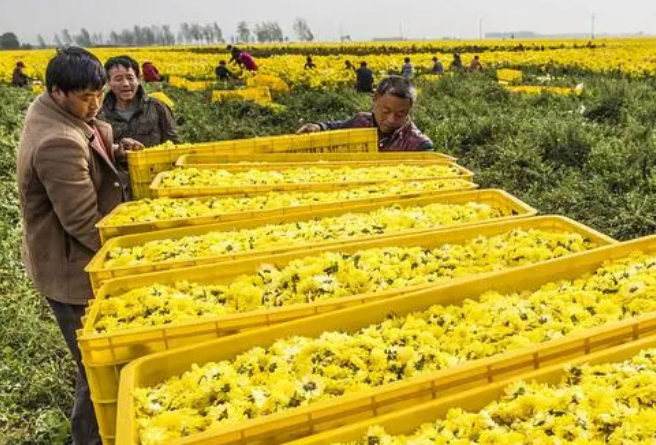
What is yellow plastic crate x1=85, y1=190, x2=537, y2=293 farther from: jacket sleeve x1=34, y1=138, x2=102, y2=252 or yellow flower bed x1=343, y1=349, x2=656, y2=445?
yellow flower bed x1=343, y1=349, x2=656, y2=445

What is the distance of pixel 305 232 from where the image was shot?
116 inches

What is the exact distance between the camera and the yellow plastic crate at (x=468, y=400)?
4.92 feet

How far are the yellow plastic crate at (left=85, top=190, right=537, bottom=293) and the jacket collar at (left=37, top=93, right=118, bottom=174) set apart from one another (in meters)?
0.52

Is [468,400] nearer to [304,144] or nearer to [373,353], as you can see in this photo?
[373,353]

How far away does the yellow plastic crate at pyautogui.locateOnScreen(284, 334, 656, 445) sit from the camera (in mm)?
1501

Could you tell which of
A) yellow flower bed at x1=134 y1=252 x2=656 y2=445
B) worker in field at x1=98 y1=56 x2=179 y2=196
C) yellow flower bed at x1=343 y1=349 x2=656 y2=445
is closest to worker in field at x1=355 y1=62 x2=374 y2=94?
worker in field at x1=98 y1=56 x2=179 y2=196

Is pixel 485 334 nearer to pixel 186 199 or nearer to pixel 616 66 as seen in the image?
pixel 186 199

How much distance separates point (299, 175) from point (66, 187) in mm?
1728

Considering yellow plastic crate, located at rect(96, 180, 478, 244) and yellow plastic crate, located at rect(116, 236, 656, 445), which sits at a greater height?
yellow plastic crate, located at rect(96, 180, 478, 244)

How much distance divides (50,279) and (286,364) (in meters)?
1.64

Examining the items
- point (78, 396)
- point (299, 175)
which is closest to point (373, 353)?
point (78, 396)

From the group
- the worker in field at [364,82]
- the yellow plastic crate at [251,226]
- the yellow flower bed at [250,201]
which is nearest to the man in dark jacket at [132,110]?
the yellow flower bed at [250,201]

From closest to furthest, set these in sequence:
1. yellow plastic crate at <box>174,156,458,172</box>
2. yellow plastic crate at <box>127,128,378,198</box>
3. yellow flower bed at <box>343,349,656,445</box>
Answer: yellow flower bed at <box>343,349,656,445</box> < yellow plastic crate at <box>174,156,458,172</box> < yellow plastic crate at <box>127,128,378,198</box>

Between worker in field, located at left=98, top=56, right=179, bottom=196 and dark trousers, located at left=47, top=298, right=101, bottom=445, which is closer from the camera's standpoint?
dark trousers, located at left=47, top=298, right=101, bottom=445
